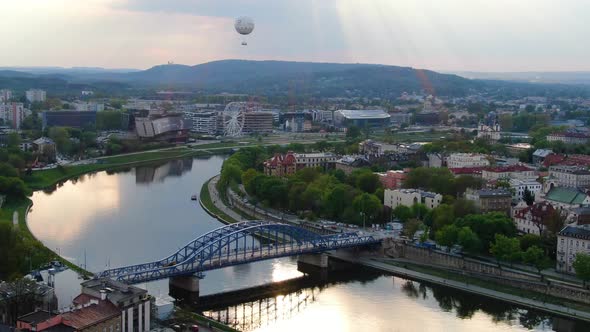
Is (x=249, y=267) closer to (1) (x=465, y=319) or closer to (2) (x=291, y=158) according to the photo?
(1) (x=465, y=319)

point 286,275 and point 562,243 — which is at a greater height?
point 562,243

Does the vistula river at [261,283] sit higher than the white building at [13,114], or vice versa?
the white building at [13,114]

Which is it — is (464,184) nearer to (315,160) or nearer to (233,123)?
A: (315,160)

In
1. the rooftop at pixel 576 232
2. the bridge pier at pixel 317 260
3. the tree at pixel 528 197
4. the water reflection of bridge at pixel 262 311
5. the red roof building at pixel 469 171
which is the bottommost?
the water reflection of bridge at pixel 262 311

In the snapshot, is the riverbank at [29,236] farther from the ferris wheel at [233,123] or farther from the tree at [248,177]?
the ferris wheel at [233,123]

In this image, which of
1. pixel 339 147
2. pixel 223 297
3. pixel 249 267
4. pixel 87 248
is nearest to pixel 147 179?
pixel 339 147

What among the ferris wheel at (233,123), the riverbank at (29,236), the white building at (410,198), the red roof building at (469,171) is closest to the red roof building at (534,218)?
the white building at (410,198)
